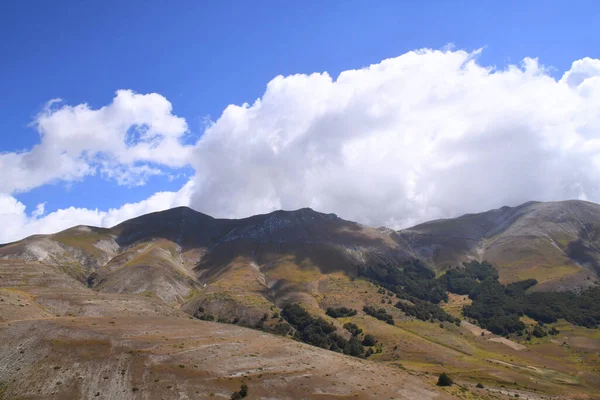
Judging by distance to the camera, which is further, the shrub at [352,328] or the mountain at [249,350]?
the shrub at [352,328]

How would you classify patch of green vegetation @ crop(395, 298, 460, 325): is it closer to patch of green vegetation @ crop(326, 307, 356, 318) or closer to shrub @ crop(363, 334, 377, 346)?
patch of green vegetation @ crop(326, 307, 356, 318)

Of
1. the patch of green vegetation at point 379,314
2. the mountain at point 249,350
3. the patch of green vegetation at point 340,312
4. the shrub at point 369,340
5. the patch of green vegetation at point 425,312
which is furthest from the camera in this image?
the patch of green vegetation at point 425,312

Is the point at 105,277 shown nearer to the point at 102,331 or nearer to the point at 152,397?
the point at 102,331

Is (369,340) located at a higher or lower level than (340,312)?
lower

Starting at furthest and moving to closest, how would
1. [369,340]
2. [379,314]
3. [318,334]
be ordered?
[379,314], [318,334], [369,340]

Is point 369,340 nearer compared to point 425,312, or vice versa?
point 369,340

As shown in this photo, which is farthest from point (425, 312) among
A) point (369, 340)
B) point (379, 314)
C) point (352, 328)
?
point (369, 340)

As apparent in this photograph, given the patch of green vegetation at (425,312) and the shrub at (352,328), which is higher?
the patch of green vegetation at (425,312)

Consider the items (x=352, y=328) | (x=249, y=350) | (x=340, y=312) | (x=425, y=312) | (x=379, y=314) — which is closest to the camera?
(x=249, y=350)

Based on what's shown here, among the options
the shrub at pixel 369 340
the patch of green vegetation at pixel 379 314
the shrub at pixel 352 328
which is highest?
the patch of green vegetation at pixel 379 314

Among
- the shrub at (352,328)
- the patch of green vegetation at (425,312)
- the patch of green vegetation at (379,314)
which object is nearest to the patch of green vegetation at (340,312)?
the patch of green vegetation at (379,314)

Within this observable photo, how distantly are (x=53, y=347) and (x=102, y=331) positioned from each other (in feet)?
31.4

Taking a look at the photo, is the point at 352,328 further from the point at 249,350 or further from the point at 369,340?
the point at 249,350

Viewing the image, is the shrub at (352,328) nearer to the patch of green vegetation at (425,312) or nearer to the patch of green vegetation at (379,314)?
the patch of green vegetation at (379,314)
